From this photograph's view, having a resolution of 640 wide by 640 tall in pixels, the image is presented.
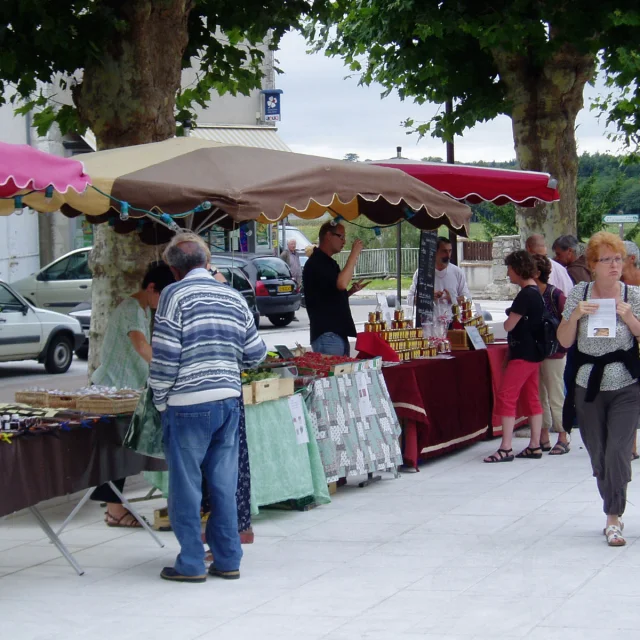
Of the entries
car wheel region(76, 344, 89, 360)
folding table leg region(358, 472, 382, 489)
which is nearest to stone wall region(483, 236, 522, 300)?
car wheel region(76, 344, 89, 360)

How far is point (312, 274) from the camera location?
31.9 ft

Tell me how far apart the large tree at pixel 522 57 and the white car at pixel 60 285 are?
8.56 metres

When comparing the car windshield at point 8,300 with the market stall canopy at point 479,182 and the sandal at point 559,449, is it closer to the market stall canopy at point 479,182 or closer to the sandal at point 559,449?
the market stall canopy at point 479,182

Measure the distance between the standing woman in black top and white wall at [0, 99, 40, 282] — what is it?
64.5 ft

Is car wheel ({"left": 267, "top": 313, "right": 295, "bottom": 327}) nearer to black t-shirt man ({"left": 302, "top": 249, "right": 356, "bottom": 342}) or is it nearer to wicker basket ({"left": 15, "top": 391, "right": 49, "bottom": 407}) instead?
black t-shirt man ({"left": 302, "top": 249, "right": 356, "bottom": 342})

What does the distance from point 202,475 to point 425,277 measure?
5465 mm

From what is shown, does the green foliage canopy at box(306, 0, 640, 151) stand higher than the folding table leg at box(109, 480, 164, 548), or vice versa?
the green foliage canopy at box(306, 0, 640, 151)

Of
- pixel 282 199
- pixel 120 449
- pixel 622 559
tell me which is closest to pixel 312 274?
pixel 282 199

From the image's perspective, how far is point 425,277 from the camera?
11.5 meters

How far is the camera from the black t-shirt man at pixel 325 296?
969cm

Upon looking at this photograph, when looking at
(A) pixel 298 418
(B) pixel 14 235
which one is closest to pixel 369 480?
(A) pixel 298 418

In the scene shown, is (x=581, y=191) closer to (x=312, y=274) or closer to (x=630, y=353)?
(x=312, y=274)

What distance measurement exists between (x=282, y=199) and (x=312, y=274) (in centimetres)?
174

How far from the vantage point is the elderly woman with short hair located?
273 inches
